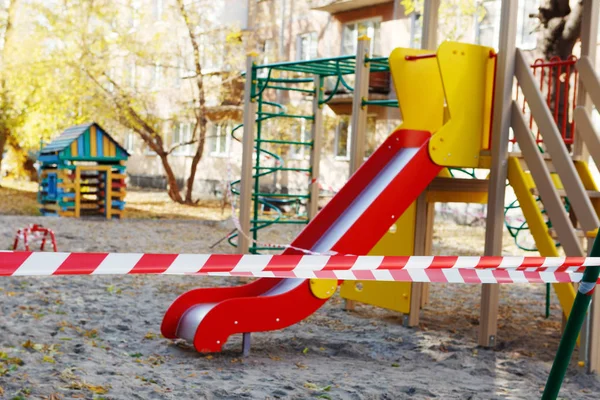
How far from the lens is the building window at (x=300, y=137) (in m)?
22.3

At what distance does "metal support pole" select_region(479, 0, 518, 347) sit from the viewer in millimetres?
6309

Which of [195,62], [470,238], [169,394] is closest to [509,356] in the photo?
[169,394]

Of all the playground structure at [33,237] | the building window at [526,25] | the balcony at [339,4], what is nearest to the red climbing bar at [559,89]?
the playground structure at [33,237]

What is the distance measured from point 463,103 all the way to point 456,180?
0.91m

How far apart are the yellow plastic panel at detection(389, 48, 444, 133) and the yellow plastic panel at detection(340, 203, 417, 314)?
83cm

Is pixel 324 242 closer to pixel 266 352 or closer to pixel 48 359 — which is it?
pixel 266 352

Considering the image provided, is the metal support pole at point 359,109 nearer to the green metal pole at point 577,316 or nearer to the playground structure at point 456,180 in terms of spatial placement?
the playground structure at point 456,180

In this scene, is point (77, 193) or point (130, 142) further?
point (130, 142)

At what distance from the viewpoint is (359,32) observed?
2277cm

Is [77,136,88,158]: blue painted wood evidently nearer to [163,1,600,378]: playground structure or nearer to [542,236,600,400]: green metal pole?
[163,1,600,378]: playground structure

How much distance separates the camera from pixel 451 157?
6.41 metres

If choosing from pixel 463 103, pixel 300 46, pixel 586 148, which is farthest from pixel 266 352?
pixel 300 46

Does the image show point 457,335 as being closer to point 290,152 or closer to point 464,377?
point 464,377

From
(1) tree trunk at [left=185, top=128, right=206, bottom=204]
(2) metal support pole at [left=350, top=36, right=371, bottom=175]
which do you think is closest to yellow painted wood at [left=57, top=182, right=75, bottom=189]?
(1) tree trunk at [left=185, top=128, right=206, bottom=204]
